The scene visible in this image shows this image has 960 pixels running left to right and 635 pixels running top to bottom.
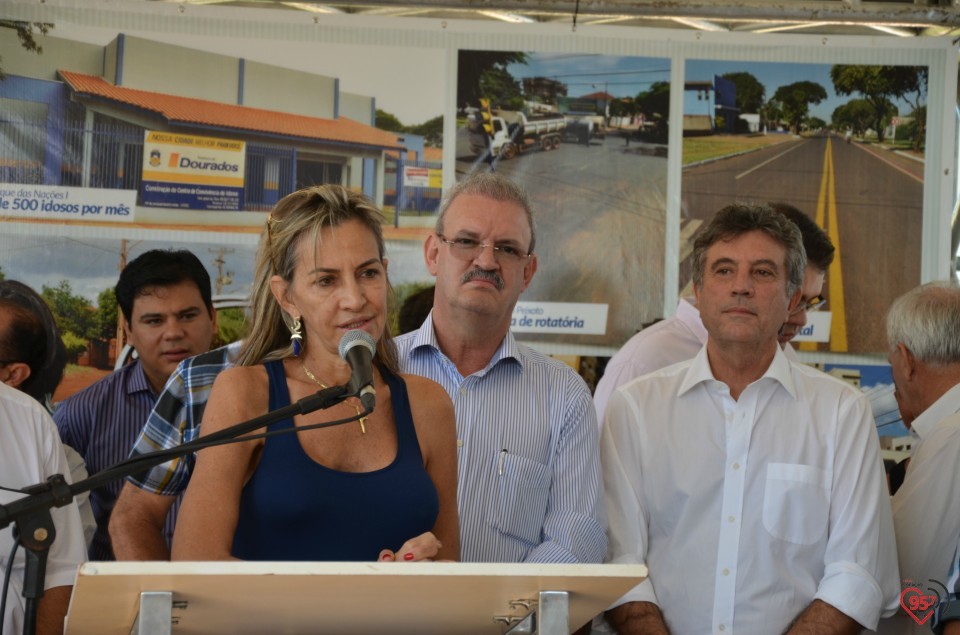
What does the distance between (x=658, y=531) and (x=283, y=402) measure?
129 cm

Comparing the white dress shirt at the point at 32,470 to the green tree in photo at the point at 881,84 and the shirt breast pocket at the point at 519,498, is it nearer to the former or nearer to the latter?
the shirt breast pocket at the point at 519,498

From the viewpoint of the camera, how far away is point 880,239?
498 centimetres

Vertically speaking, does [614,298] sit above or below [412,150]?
below

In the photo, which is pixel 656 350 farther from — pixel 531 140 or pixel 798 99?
pixel 798 99

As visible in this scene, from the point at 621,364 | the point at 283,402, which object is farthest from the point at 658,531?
the point at 283,402

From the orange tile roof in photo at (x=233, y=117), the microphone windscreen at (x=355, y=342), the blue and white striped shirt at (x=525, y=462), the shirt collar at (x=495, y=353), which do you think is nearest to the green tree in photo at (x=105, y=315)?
the orange tile roof in photo at (x=233, y=117)

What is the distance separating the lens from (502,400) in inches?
121

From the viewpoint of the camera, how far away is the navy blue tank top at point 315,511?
2.19m

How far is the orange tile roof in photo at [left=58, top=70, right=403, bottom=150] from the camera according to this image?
463 centimetres

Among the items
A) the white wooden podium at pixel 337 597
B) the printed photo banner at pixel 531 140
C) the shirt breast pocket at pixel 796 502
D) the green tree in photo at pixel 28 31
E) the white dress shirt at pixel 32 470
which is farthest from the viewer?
the printed photo banner at pixel 531 140

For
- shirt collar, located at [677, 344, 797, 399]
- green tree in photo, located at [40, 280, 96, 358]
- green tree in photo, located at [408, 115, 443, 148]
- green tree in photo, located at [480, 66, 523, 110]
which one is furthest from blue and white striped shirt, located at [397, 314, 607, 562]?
green tree in photo, located at [40, 280, 96, 358]

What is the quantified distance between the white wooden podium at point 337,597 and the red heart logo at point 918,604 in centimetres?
173

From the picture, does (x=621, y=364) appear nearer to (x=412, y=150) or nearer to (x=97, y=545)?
(x=412, y=150)

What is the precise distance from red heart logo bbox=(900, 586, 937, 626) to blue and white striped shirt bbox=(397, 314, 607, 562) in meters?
1.00
